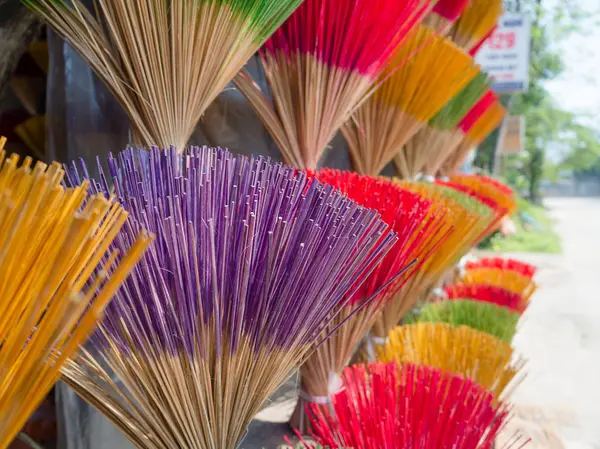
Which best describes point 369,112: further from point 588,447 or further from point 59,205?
point 588,447

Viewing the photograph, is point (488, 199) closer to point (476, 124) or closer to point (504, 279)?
point (504, 279)

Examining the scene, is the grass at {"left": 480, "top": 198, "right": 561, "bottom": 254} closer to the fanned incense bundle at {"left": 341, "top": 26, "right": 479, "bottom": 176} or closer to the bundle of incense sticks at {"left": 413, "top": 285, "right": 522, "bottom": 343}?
the bundle of incense sticks at {"left": 413, "top": 285, "right": 522, "bottom": 343}

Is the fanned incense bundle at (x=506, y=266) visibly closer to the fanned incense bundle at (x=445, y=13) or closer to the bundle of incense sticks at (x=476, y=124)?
the bundle of incense sticks at (x=476, y=124)

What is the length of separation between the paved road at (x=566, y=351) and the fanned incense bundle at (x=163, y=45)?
4.04 ft

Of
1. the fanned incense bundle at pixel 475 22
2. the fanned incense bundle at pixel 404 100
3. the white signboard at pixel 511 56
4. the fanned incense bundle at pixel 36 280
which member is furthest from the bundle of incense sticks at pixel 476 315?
the white signboard at pixel 511 56

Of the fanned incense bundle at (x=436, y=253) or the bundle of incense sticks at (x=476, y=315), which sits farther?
the bundle of incense sticks at (x=476, y=315)

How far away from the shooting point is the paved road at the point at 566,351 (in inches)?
60.2

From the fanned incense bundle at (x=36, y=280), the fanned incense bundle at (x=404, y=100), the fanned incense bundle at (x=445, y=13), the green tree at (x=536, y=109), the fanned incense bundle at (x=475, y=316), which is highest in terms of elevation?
the green tree at (x=536, y=109)

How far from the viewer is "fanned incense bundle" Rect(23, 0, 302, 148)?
1.74 ft

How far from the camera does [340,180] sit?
26.0 inches

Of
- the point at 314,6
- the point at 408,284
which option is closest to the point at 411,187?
the point at 408,284

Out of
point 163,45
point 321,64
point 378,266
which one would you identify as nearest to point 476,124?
point 321,64

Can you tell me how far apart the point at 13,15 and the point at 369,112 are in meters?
0.59

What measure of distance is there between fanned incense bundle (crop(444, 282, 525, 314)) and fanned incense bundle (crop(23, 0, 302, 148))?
3.03 feet
